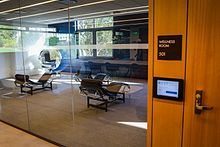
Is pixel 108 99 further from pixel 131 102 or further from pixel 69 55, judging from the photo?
pixel 69 55

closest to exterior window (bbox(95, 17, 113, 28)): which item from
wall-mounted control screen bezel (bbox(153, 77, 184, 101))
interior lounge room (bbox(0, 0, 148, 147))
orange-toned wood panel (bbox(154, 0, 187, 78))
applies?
interior lounge room (bbox(0, 0, 148, 147))

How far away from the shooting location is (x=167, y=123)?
2.28 metres

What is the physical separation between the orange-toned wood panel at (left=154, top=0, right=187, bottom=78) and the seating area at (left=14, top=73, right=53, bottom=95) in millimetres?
4182

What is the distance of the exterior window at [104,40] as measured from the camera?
171 inches

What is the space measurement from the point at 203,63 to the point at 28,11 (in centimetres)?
468

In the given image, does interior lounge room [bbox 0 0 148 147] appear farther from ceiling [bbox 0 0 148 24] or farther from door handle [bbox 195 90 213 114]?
door handle [bbox 195 90 213 114]

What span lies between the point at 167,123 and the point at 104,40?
262 centimetres

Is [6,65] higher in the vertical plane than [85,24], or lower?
lower

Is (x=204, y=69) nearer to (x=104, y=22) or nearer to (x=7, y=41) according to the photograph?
(x=104, y=22)

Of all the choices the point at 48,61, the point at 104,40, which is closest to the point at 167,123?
the point at 104,40

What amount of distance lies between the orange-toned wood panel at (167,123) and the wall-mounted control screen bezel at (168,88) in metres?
0.07

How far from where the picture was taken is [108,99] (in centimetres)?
523

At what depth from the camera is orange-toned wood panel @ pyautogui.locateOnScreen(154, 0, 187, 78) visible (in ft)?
6.74

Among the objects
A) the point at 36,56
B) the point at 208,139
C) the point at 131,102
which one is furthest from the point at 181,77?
the point at 36,56
